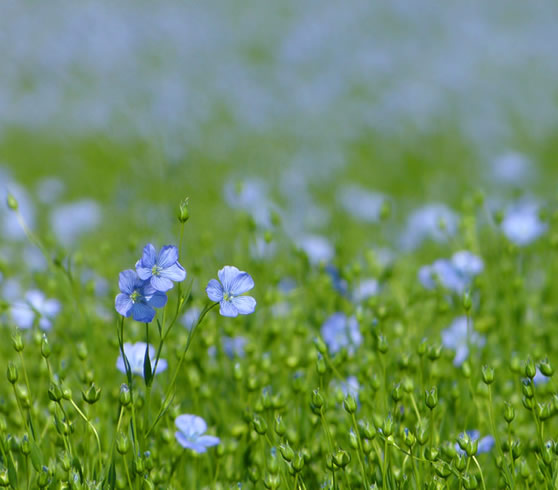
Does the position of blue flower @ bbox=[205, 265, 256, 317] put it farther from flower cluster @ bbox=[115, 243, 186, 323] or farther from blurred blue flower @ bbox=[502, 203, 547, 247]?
blurred blue flower @ bbox=[502, 203, 547, 247]

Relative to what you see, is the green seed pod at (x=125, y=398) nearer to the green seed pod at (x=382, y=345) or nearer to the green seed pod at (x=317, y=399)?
the green seed pod at (x=317, y=399)

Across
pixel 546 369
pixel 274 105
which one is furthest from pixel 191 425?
pixel 274 105

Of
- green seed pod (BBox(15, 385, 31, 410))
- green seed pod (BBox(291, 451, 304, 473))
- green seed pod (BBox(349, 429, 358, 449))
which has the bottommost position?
green seed pod (BBox(15, 385, 31, 410))

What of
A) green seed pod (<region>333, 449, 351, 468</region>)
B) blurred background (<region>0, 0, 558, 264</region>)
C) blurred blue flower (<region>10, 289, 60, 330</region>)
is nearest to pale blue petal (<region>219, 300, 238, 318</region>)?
green seed pod (<region>333, 449, 351, 468</region>)

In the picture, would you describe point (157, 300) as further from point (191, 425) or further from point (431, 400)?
point (431, 400)

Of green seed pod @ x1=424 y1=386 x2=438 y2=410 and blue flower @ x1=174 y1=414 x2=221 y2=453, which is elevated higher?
green seed pod @ x1=424 y1=386 x2=438 y2=410

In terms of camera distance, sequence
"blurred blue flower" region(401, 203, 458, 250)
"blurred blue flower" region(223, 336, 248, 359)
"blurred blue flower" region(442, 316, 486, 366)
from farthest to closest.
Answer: "blurred blue flower" region(401, 203, 458, 250)
"blurred blue flower" region(223, 336, 248, 359)
"blurred blue flower" region(442, 316, 486, 366)
